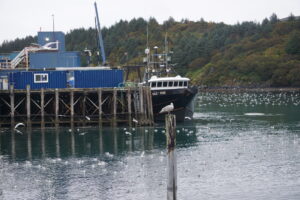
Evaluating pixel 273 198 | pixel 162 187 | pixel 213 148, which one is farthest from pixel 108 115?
pixel 273 198

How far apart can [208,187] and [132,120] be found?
31439 millimetres

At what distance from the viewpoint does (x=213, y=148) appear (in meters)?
52.4

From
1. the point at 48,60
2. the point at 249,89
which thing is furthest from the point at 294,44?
the point at 48,60

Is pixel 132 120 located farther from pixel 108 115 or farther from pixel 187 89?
pixel 187 89

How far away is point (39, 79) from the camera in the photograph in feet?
235

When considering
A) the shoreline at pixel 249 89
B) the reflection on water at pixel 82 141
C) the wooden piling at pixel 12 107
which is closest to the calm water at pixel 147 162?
the reflection on water at pixel 82 141

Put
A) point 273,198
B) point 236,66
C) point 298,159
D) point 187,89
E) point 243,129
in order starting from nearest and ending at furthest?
1. point 273,198
2. point 298,159
3. point 243,129
4. point 187,89
5. point 236,66

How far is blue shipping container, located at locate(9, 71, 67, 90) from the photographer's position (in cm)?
7144

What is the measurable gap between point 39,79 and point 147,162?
2981cm

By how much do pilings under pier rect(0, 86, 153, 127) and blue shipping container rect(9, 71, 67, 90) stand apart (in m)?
1.33

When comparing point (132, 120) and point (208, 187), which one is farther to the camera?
point (132, 120)

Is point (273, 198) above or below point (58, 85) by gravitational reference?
below

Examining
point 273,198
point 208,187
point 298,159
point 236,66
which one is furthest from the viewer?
point 236,66

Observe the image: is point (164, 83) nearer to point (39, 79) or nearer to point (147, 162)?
point (39, 79)
